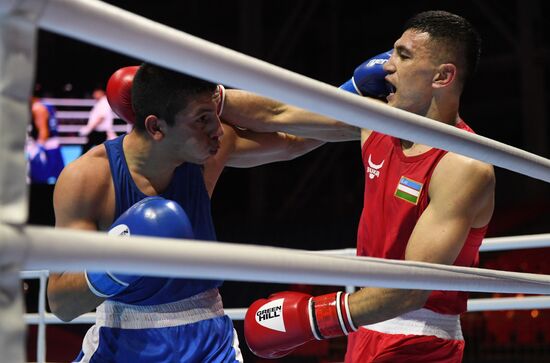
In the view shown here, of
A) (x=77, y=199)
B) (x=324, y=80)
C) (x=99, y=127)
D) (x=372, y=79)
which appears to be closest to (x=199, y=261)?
(x=77, y=199)

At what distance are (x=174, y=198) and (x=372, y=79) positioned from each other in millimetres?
702

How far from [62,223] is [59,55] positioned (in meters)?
7.01

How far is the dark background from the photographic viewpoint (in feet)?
23.0

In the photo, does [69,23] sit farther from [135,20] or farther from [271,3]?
[271,3]

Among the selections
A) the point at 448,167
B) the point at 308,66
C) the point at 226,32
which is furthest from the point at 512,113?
the point at 448,167

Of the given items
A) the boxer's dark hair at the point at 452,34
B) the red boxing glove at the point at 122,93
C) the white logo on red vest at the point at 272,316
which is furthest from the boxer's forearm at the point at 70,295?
the boxer's dark hair at the point at 452,34

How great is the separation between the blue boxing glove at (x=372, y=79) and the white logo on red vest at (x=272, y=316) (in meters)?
0.72

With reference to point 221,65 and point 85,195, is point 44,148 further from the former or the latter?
point 221,65

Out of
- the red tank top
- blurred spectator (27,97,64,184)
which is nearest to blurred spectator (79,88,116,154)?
blurred spectator (27,97,64,184)

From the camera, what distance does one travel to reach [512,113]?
10594 millimetres

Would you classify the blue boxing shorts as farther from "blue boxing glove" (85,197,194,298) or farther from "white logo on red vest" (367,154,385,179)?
"white logo on red vest" (367,154,385,179)

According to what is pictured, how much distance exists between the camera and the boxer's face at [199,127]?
5.50 ft

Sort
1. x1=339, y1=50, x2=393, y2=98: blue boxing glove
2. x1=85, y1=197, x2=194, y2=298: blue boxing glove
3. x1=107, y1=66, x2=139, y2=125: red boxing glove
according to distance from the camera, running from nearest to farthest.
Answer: x1=85, y1=197, x2=194, y2=298: blue boxing glove
x1=107, y1=66, x2=139, y2=125: red boxing glove
x1=339, y1=50, x2=393, y2=98: blue boxing glove

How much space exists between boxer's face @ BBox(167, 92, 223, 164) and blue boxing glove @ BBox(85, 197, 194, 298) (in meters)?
0.32
